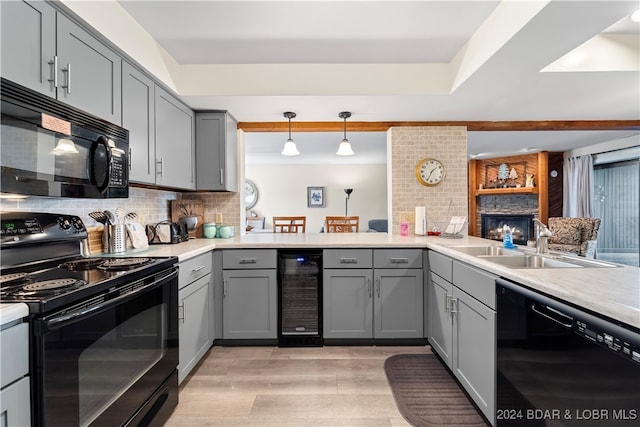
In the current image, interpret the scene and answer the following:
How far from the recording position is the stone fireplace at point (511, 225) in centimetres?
654

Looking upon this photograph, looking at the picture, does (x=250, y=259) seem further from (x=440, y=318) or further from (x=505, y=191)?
(x=505, y=191)

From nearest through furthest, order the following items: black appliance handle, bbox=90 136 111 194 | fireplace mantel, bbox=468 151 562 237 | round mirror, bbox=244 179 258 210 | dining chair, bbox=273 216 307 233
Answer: black appliance handle, bbox=90 136 111 194 → dining chair, bbox=273 216 307 233 → fireplace mantel, bbox=468 151 562 237 → round mirror, bbox=244 179 258 210

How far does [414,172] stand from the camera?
333 centimetres

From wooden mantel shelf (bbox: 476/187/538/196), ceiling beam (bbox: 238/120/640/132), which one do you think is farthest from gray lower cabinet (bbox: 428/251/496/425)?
Result: wooden mantel shelf (bbox: 476/187/538/196)

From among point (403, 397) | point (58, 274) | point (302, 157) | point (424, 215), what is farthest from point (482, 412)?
point (302, 157)

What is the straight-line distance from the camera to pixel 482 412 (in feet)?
5.56

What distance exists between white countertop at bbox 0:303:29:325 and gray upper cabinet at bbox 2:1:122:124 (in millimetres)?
842

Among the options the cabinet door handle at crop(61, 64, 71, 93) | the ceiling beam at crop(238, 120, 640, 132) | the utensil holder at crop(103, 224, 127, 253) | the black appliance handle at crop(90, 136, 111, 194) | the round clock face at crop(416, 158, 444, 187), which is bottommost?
the utensil holder at crop(103, 224, 127, 253)

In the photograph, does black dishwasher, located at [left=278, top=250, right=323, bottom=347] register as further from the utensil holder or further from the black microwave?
the black microwave

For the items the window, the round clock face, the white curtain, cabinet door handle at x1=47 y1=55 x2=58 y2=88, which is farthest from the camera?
the white curtain

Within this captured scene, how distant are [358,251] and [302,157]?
5310 mm

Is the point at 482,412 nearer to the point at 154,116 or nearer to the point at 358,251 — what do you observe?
the point at 358,251

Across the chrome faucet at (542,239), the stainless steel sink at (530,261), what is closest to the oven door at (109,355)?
the stainless steel sink at (530,261)

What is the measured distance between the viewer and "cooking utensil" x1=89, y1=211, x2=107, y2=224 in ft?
6.45
